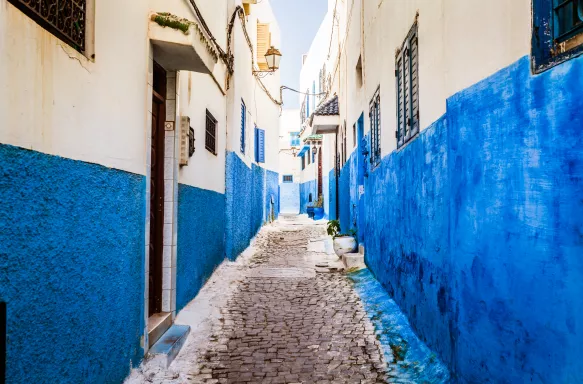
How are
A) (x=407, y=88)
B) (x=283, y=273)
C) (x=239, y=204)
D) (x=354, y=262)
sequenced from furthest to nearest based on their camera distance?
(x=239, y=204)
(x=354, y=262)
(x=283, y=273)
(x=407, y=88)

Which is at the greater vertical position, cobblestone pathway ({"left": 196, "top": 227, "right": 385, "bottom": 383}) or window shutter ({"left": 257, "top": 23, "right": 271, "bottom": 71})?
window shutter ({"left": 257, "top": 23, "right": 271, "bottom": 71})

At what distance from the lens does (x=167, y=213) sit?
5656mm

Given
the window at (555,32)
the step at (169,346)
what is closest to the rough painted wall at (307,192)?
the step at (169,346)

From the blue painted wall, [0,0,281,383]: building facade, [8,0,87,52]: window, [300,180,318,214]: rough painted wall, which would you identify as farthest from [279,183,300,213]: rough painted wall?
[8,0,87,52]: window

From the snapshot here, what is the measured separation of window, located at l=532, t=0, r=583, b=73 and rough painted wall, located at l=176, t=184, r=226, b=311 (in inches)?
176

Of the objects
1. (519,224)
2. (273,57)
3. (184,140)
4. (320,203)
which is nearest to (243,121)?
(273,57)

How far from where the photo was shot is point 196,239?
7133mm

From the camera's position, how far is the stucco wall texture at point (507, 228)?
2.28m

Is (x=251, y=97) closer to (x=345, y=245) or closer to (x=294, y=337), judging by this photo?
(x=345, y=245)

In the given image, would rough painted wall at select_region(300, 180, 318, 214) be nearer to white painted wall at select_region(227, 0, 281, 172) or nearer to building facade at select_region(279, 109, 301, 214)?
white painted wall at select_region(227, 0, 281, 172)

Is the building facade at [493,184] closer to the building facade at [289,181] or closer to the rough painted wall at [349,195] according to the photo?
the rough painted wall at [349,195]

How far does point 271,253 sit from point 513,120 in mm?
9973

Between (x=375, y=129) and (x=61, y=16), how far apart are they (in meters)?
5.95

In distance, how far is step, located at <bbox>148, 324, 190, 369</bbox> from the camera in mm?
4391
